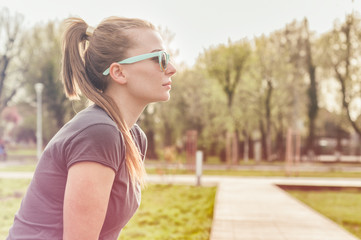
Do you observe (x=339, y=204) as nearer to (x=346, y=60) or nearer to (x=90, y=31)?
(x=90, y=31)

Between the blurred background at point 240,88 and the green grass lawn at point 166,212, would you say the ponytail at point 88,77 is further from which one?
the blurred background at point 240,88

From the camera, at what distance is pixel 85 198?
1.06m

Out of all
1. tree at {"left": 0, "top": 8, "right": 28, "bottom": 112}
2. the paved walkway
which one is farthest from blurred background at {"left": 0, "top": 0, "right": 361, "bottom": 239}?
the paved walkway

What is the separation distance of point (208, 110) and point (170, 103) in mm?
2789

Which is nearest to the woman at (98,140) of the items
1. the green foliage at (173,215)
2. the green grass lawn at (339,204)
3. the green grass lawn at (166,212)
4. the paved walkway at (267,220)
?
the green grass lawn at (166,212)

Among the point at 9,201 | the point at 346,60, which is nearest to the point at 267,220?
the point at 9,201

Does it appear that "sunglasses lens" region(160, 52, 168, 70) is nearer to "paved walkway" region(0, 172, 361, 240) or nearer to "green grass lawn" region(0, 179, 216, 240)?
"green grass lawn" region(0, 179, 216, 240)

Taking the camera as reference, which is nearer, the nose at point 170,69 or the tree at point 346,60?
the nose at point 170,69

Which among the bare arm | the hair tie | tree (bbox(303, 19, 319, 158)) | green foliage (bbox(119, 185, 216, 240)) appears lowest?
green foliage (bbox(119, 185, 216, 240))

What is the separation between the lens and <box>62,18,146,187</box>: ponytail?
1240 millimetres

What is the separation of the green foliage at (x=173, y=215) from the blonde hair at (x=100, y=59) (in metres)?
4.35

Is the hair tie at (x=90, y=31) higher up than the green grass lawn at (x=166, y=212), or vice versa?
the hair tie at (x=90, y=31)

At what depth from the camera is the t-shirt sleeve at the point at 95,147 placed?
1052 millimetres

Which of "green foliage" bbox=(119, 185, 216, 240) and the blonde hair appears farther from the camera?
"green foliage" bbox=(119, 185, 216, 240)
